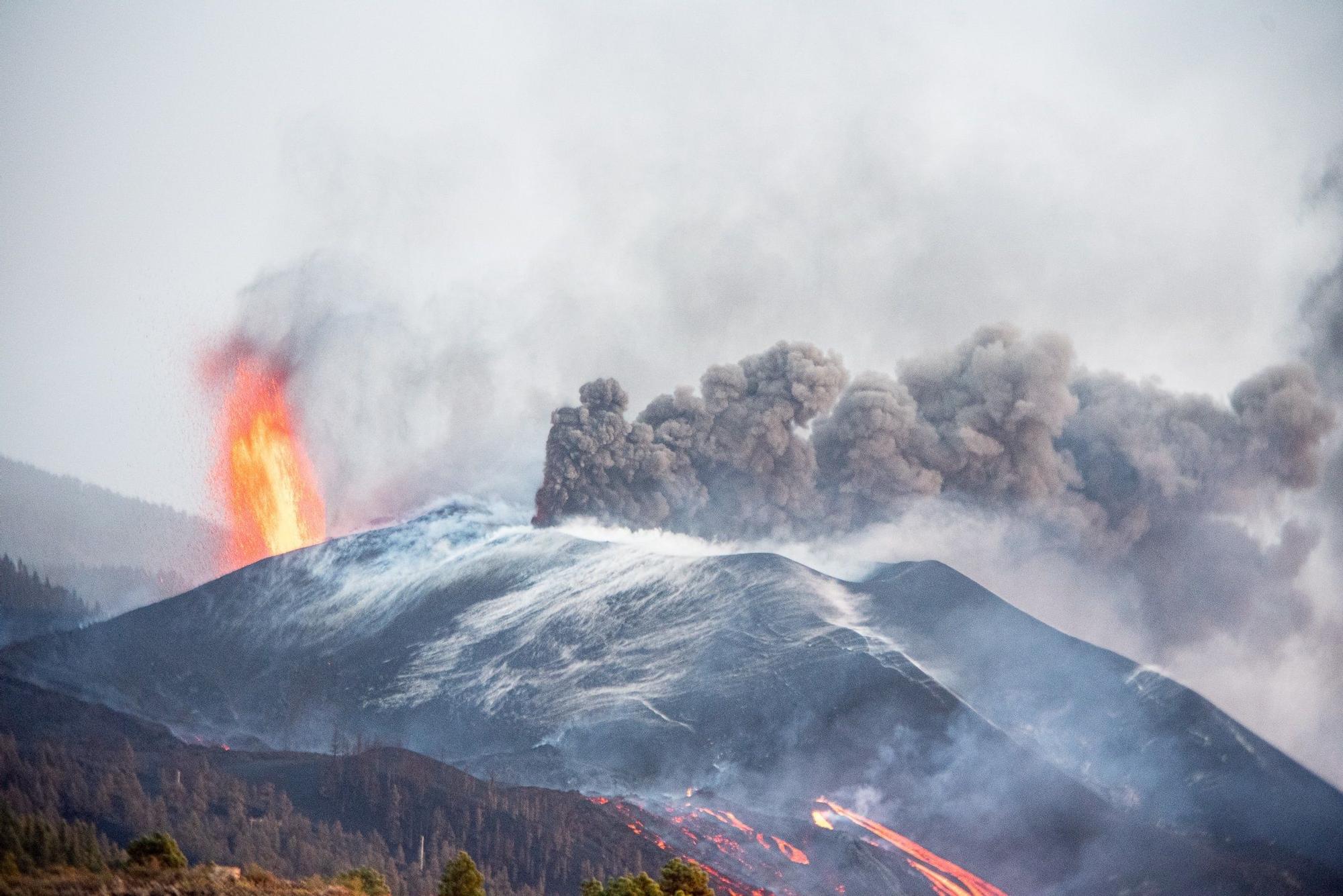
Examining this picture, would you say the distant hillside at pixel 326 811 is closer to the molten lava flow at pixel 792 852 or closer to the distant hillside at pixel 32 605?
the molten lava flow at pixel 792 852

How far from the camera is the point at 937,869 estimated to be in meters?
59.2

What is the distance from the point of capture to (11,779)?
198 ft

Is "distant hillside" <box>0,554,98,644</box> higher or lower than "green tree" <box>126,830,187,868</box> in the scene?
higher

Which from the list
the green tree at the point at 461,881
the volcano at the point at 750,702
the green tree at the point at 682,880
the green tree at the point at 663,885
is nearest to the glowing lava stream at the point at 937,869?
the volcano at the point at 750,702

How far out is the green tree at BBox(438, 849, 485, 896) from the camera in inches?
1463

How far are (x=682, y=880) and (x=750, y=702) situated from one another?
31.5 meters

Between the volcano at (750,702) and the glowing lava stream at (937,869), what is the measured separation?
240 mm

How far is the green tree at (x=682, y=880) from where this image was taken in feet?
131

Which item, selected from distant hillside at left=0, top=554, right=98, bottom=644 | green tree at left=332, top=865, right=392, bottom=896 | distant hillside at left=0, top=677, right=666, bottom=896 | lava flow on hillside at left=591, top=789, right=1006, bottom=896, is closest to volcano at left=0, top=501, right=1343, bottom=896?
lava flow on hillside at left=591, top=789, right=1006, bottom=896

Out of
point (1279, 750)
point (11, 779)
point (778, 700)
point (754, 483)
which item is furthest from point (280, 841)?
point (1279, 750)

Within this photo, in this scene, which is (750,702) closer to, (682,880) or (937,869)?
(937,869)

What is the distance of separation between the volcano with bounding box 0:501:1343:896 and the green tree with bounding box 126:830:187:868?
27830mm

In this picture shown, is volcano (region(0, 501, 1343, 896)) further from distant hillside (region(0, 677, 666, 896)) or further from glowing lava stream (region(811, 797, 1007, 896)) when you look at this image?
distant hillside (region(0, 677, 666, 896))

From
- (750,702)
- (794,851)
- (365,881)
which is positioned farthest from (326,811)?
(365,881)
